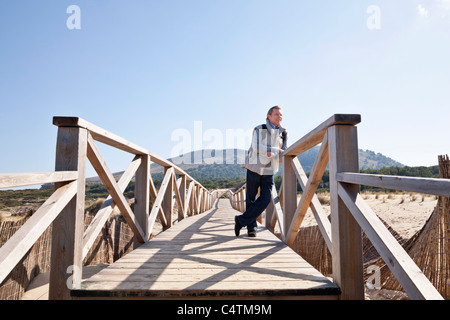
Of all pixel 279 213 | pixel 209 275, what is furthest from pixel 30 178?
pixel 279 213

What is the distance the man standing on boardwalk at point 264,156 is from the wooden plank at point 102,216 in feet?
4.56

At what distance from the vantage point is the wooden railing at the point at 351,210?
1.03 meters

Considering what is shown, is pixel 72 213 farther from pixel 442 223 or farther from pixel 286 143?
pixel 442 223

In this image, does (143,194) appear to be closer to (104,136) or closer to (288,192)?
(104,136)

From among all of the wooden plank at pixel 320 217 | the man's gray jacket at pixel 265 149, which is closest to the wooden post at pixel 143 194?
the man's gray jacket at pixel 265 149

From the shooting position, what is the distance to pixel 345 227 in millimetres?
1670

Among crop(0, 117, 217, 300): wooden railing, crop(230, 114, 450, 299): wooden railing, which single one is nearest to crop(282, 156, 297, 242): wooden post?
crop(230, 114, 450, 299): wooden railing

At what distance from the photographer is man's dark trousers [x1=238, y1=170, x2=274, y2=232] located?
10.7ft

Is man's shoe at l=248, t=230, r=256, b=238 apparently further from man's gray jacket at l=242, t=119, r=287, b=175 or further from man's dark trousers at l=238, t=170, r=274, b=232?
man's gray jacket at l=242, t=119, r=287, b=175

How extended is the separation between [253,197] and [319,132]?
64.9 inches

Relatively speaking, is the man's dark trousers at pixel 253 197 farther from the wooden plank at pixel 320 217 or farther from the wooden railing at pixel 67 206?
the wooden railing at pixel 67 206
